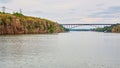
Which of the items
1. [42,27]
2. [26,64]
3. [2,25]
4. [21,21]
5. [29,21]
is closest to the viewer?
[26,64]

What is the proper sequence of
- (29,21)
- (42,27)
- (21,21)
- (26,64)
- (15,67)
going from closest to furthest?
(15,67)
(26,64)
(21,21)
(29,21)
(42,27)

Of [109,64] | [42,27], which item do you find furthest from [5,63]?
[42,27]

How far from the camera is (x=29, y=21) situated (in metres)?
175

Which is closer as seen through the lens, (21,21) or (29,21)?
(21,21)

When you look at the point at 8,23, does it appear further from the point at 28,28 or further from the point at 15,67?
the point at 15,67

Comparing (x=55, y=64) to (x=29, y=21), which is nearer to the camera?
(x=55, y=64)

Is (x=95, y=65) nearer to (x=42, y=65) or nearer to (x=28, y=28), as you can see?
(x=42, y=65)

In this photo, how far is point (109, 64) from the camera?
28.7 meters

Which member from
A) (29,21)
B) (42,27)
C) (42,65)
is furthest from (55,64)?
(42,27)

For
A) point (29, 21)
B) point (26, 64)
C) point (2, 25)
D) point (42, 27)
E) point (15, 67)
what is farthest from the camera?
point (42, 27)

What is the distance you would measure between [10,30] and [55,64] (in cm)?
11857

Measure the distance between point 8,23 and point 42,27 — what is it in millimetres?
48751

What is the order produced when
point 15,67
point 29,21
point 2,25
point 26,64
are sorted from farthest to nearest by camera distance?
point 29,21 < point 2,25 < point 26,64 < point 15,67

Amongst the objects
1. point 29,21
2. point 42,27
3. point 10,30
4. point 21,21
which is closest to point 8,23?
point 10,30
